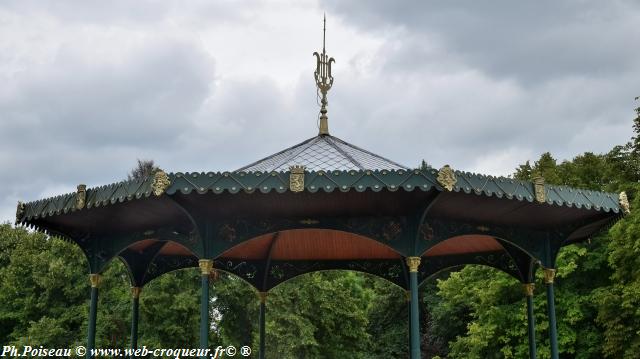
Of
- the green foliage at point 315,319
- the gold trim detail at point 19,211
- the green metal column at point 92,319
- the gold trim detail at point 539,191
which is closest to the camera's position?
the gold trim detail at point 539,191

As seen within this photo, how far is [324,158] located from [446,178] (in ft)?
11.6

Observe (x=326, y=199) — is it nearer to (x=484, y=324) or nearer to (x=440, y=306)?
(x=484, y=324)

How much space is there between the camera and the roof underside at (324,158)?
14.0 meters

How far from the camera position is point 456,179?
11.9 meters

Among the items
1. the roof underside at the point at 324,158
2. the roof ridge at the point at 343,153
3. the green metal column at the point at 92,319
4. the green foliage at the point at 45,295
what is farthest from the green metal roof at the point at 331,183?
the green foliage at the point at 45,295

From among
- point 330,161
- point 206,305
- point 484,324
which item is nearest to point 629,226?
point 484,324

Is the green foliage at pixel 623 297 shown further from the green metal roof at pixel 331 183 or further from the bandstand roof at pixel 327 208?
the green metal roof at pixel 331 183

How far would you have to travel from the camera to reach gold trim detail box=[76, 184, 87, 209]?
45.2 feet

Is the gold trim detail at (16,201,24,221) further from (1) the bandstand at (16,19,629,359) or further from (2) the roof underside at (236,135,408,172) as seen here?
(2) the roof underside at (236,135,408,172)

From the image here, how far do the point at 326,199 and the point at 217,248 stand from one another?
7.92 feet

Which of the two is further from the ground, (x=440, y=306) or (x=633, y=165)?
(x=633, y=165)

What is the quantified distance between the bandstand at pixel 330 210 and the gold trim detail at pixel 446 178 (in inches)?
0.7

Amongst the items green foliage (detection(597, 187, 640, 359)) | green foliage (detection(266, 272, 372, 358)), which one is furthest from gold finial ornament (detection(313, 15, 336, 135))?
green foliage (detection(266, 272, 372, 358))

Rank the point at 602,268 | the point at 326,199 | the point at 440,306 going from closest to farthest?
the point at 326,199
the point at 602,268
the point at 440,306
